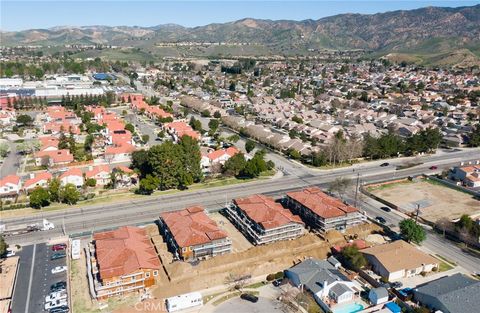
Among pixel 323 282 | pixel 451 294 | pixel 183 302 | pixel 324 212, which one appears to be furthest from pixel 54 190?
pixel 451 294

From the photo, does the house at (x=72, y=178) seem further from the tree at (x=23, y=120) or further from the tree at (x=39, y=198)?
the tree at (x=23, y=120)

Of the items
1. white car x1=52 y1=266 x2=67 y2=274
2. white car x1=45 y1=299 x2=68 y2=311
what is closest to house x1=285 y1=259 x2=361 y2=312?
white car x1=45 y1=299 x2=68 y2=311

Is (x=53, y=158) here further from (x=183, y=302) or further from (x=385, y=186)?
(x=385, y=186)

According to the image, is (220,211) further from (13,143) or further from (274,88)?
(274,88)

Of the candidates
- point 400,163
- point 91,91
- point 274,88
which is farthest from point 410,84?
point 91,91

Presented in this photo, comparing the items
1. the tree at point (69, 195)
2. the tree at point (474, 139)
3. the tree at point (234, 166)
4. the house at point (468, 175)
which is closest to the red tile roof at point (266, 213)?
A: the tree at point (234, 166)

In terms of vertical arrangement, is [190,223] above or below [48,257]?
above
